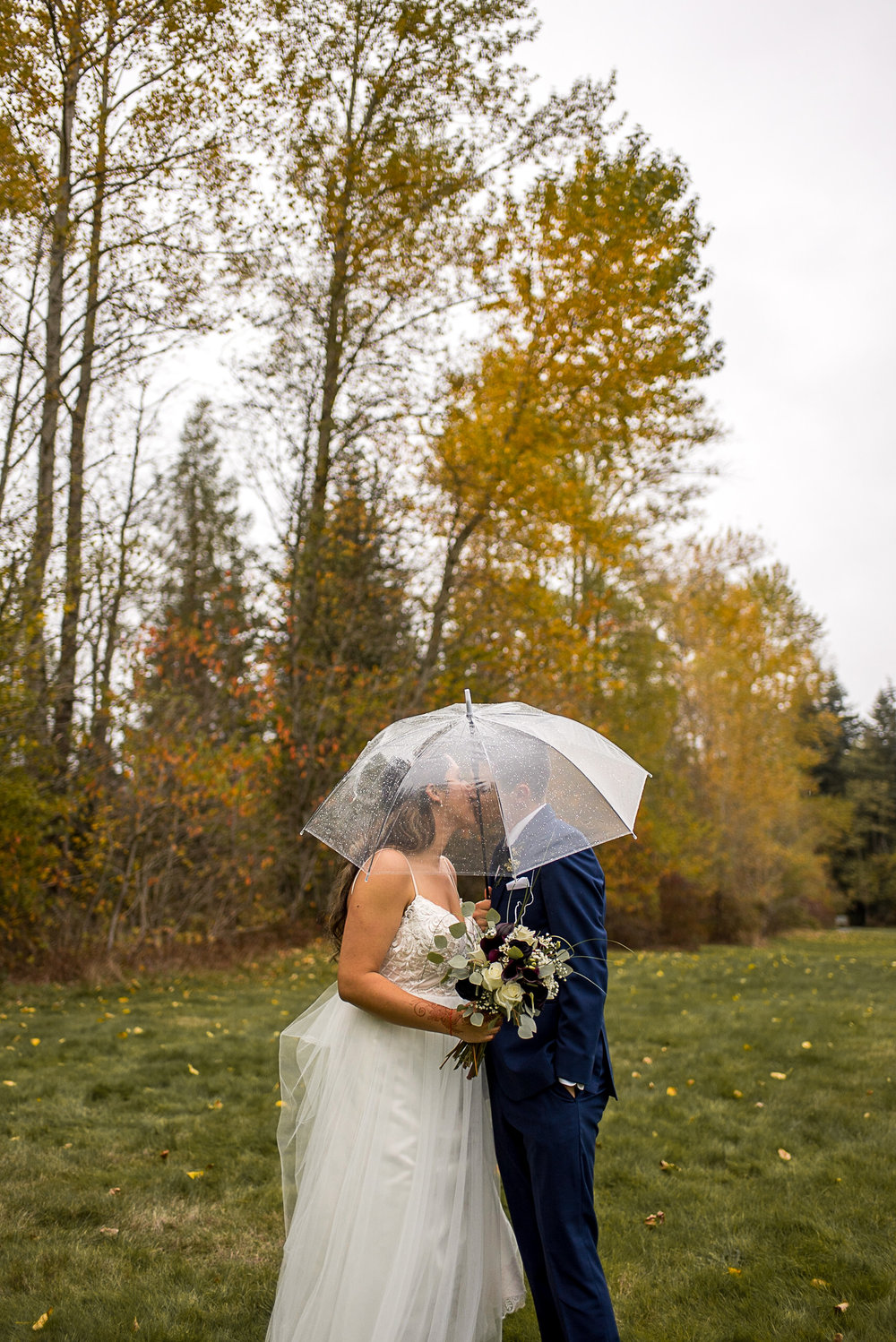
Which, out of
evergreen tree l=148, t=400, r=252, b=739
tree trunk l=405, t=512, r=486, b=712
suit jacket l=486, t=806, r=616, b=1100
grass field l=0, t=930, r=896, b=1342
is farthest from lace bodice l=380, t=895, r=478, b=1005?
tree trunk l=405, t=512, r=486, b=712

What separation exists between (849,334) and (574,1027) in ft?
68.0

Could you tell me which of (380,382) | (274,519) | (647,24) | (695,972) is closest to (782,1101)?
(695,972)

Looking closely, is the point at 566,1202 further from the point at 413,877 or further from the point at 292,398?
the point at 292,398

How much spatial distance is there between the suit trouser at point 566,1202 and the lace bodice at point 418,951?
380mm

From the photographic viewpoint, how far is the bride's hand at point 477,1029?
2348 mm

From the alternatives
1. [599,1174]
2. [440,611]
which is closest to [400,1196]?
[599,1174]

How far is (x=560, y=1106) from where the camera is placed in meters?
2.40

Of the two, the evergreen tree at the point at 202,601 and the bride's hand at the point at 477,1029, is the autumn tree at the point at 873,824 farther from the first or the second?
the bride's hand at the point at 477,1029

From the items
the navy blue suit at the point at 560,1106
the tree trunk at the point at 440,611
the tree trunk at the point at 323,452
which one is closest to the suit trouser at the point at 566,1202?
the navy blue suit at the point at 560,1106

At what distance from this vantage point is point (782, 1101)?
18.2ft

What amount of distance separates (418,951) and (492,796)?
0.51 m

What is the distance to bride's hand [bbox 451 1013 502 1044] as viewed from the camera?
7.70 feet

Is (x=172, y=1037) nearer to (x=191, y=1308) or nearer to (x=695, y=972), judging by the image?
(x=191, y=1308)

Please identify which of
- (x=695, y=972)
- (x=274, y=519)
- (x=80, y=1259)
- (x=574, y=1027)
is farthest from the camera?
(x=274, y=519)
